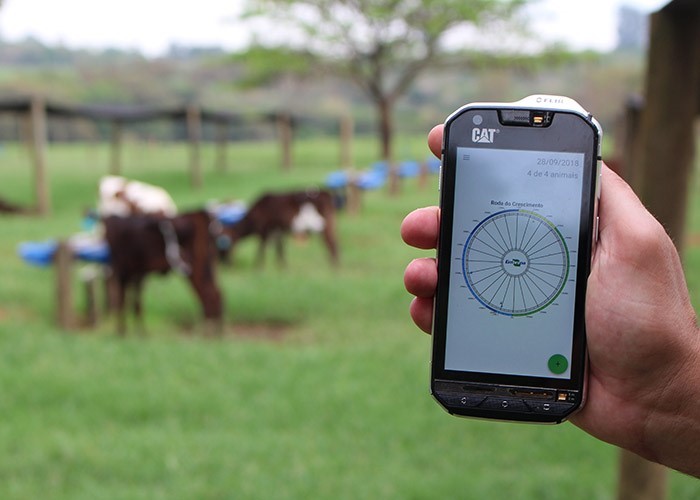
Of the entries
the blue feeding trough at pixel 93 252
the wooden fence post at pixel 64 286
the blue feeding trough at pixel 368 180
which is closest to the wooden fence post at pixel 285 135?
the blue feeding trough at pixel 368 180

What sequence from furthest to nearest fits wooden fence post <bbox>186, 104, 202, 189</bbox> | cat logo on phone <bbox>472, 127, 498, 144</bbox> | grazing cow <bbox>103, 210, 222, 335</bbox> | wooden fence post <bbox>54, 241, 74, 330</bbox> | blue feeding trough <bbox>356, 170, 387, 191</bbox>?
wooden fence post <bbox>186, 104, 202, 189</bbox>
blue feeding trough <bbox>356, 170, 387, 191</bbox>
wooden fence post <bbox>54, 241, 74, 330</bbox>
grazing cow <bbox>103, 210, 222, 335</bbox>
cat logo on phone <bbox>472, 127, 498, 144</bbox>

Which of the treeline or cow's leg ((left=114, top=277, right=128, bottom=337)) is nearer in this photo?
cow's leg ((left=114, top=277, right=128, bottom=337))

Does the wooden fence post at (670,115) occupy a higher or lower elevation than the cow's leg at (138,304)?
higher

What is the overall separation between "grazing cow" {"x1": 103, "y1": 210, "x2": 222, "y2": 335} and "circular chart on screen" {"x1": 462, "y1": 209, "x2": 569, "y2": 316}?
5.18 metres

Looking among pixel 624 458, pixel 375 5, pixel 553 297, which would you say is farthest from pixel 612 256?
pixel 375 5

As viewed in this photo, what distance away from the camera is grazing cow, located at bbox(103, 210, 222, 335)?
631cm

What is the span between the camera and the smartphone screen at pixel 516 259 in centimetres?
128

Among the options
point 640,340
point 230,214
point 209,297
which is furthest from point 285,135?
point 640,340

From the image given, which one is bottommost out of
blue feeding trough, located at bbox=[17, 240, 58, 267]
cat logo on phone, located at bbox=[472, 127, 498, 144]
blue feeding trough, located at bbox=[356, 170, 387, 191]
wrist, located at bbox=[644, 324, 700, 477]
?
blue feeding trough, located at bbox=[17, 240, 58, 267]

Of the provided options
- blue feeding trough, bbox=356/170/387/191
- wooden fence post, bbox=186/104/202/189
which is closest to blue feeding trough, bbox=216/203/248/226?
blue feeding trough, bbox=356/170/387/191

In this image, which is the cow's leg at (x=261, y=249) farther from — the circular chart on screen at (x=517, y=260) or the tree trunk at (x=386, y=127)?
the tree trunk at (x=386, y=127)

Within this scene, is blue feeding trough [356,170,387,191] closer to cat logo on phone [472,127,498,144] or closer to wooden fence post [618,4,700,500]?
wooden fence post [618,4,700,500]

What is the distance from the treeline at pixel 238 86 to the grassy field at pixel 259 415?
1608cm

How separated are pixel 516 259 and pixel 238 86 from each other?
26961 mm
